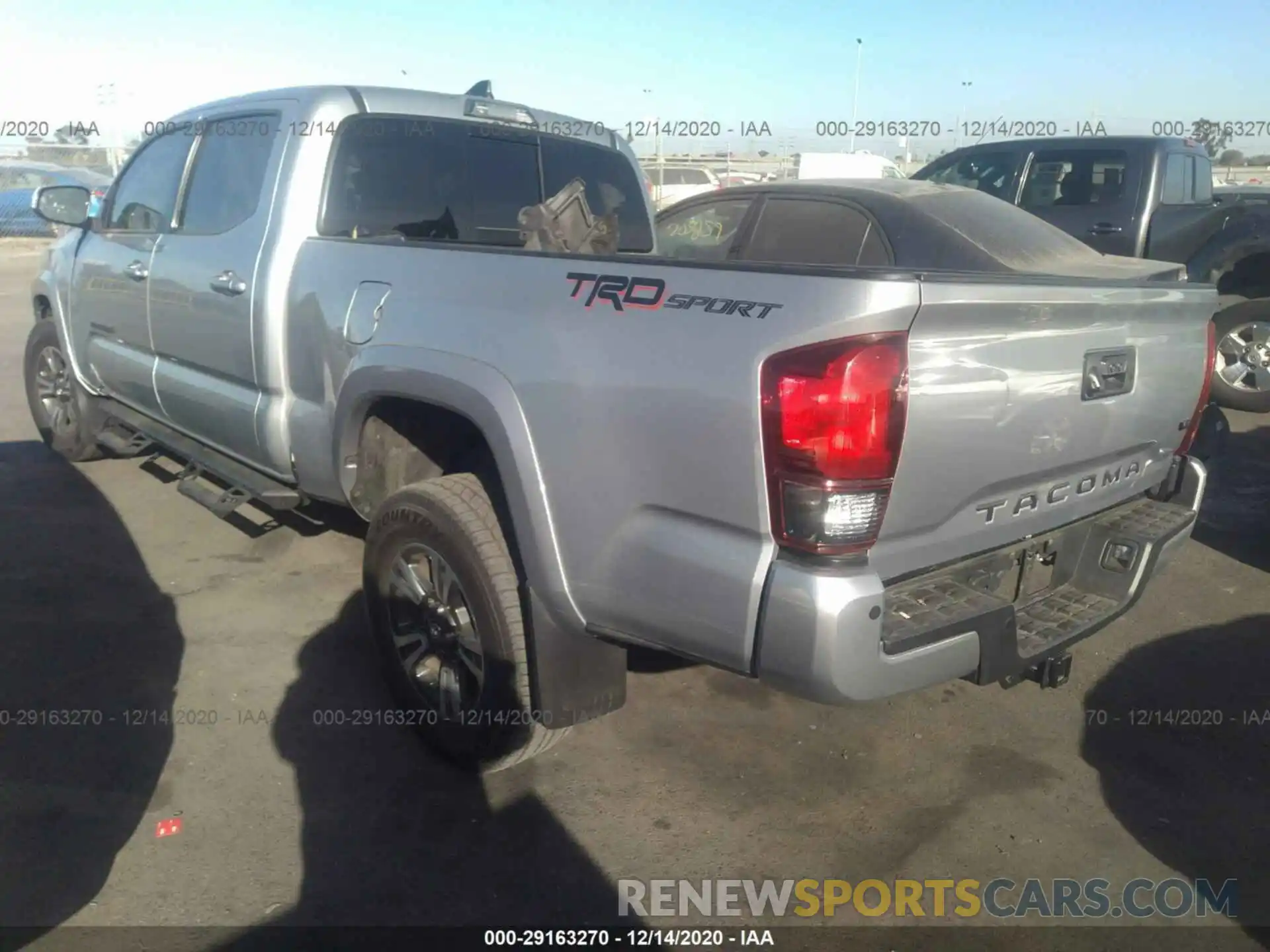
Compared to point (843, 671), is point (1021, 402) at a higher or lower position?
higher

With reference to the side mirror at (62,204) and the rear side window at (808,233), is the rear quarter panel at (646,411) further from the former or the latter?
the rear side window at (808,233)

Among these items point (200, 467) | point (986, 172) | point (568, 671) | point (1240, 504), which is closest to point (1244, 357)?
point (1240, 504)

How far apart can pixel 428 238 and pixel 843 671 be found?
2.46 meters

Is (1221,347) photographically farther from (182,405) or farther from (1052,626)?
(182,405)

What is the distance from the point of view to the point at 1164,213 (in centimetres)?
807

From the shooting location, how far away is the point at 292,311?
347 centimetres

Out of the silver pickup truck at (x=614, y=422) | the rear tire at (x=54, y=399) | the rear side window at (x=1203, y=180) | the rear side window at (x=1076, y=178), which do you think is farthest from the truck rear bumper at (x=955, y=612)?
the rear side window at (x=1203, y=180)

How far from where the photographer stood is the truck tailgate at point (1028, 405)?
2133 mm

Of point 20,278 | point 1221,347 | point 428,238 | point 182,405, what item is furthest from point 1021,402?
point 20,278

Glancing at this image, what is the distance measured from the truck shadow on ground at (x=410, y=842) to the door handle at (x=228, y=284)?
1.54 meters

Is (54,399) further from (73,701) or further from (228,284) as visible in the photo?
(73,701)

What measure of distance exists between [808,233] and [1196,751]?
3.61 m

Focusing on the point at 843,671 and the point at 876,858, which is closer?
the point at 843,671

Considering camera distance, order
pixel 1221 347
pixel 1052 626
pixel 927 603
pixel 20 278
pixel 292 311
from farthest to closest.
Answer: pixel 20 278, pixel 1221 347, pixel 292 311, pixel 1052 626, pixel 927 603
